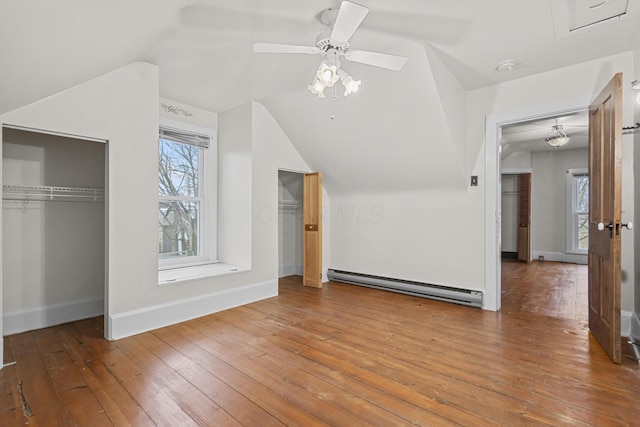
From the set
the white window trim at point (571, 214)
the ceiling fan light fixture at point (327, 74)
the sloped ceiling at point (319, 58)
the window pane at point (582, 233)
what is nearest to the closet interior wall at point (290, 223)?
the sloped ceiling at point (319, 58)

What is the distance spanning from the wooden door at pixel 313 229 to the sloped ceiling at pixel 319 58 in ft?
1.69

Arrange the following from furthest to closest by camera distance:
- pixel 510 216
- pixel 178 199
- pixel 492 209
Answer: pixel 510 216 < pixel 178 199 < pixel 492 209

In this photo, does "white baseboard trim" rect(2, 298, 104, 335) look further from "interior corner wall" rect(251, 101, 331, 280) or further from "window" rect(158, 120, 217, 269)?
"interior corner wall" rect(251, 101, 331, 280)

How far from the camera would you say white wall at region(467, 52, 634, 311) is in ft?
9.09

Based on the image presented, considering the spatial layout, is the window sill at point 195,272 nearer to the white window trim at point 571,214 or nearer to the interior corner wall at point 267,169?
the interior corner wall at point 267,169

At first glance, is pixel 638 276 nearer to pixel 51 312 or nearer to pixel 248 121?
pixel 248 121

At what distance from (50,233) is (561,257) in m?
8.93

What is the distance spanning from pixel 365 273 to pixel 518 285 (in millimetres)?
2306

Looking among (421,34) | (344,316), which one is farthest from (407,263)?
(421,34)

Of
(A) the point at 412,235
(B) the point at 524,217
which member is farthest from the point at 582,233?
(A) the point at 412,235

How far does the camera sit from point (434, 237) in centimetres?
402

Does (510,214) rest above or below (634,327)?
above

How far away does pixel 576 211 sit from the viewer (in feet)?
22.7

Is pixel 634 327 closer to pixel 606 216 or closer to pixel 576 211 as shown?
pixel 606 216
